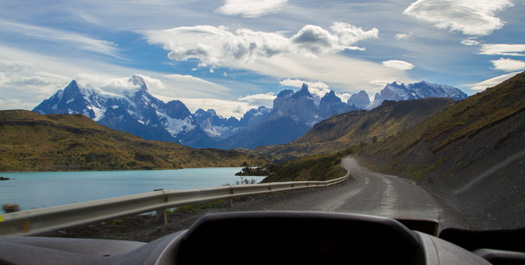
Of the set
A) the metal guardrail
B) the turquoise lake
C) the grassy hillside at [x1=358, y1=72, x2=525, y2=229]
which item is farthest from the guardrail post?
the grassy hillside at [x1=358, y1=72, x2=525, y2=229]

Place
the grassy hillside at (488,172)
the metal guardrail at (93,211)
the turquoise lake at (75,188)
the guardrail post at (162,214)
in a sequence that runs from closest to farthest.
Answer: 1. the metal guardrail at (93,211)
2. the guardrail post at (162,214)
3. the grassy hillside at (488,172)
4. the turquoise lake at (75,188)

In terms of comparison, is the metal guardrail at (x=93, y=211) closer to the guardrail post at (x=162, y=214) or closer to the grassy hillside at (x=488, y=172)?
the guardrail post at (x=162, y=214)

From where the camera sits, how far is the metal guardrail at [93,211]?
542 cm

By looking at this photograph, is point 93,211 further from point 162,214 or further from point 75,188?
point 75,188

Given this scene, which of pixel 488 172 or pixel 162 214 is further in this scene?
pixel 488 172

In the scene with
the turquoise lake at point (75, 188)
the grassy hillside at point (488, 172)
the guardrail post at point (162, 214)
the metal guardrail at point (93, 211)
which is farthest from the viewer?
A: the turquoise lake at point (75, 188)

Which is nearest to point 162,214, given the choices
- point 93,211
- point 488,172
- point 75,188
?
point 93,211

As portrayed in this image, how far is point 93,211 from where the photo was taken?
7.00m

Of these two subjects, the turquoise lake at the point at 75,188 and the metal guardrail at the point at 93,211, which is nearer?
the metal guardrail at the point at 93,211

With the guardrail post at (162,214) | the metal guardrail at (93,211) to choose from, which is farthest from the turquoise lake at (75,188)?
the guardrail post at (162,214)

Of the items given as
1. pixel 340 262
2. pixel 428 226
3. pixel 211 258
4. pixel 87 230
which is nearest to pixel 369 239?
pixel 340 262

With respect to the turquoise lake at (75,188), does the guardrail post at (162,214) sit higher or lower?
higher

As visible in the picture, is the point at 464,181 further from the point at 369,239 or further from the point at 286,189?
the point at 369,239

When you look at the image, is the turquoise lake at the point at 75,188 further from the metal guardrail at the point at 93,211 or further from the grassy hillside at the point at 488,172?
the grassy hillside at the point at 488,172
